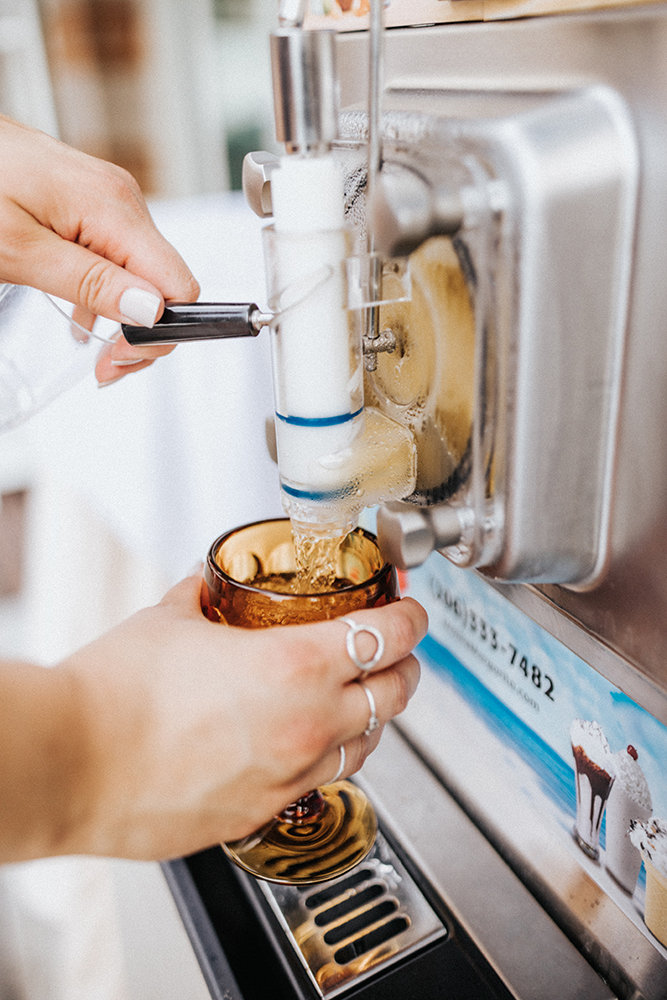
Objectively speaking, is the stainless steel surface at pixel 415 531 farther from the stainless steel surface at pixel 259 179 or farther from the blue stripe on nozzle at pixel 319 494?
the stainless steel surface at pixel 259 179

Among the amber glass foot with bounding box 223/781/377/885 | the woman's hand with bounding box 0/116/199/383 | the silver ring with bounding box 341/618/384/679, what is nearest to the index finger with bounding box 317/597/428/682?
the silver ring with bounding box 341/618/384/679

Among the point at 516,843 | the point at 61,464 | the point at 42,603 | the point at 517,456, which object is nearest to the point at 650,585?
the point at 517,456

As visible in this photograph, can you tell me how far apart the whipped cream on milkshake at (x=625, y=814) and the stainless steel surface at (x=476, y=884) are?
5cm

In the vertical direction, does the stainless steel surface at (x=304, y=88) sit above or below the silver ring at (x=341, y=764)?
above

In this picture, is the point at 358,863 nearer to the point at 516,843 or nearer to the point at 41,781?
the point at 516,843

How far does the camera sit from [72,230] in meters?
0.43

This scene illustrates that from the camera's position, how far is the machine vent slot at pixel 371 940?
35cm

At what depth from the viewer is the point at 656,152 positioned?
9.0 inches

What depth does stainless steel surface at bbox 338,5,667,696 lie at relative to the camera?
0.75 feet

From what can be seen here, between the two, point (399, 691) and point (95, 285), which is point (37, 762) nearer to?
point (399, 691)

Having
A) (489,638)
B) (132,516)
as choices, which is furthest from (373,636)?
(132,516)

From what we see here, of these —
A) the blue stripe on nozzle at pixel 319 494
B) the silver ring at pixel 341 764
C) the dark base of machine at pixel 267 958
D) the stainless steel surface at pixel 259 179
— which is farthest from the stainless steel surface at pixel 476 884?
the stainless steel surface at pixel 259 179

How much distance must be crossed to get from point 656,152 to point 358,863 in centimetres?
34

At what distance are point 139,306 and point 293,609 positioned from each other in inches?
6.4
